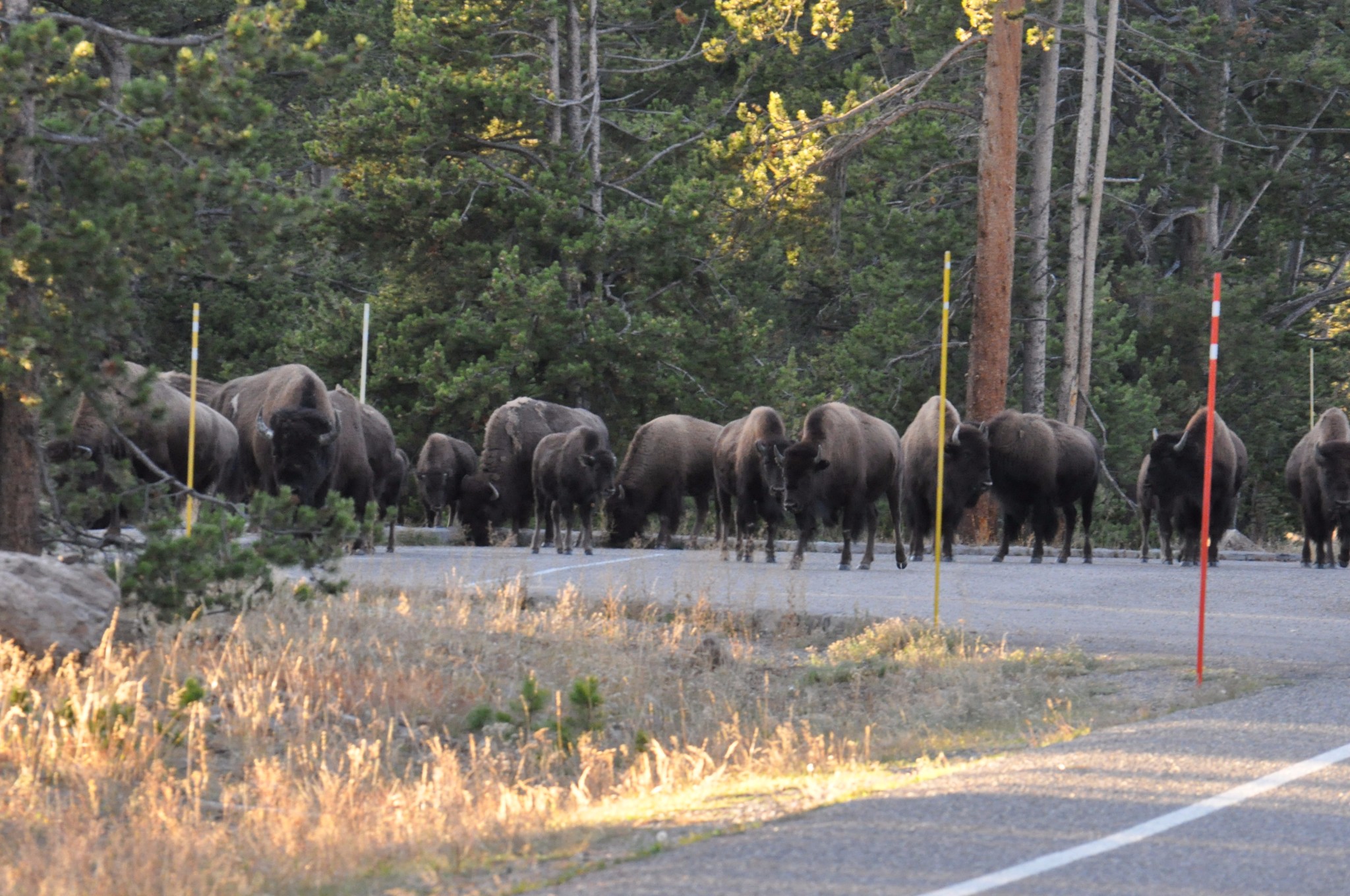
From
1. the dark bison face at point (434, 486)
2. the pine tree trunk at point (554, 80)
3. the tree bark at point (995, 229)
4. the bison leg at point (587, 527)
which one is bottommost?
the bison leg at point (587, 527)

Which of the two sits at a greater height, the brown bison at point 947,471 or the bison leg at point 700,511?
the brown bison at point 947,471

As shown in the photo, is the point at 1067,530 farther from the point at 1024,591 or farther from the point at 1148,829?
the point at 1148,829

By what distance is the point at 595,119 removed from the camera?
34.3 meters

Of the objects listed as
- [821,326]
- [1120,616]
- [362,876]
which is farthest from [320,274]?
[362,876]

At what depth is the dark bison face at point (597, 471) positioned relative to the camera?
23.8 metres

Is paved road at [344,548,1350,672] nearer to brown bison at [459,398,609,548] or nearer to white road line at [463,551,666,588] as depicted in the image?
white road line at [463,551,666,588]

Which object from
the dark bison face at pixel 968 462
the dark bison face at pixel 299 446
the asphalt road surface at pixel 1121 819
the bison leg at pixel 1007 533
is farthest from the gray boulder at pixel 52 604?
the bison leg at pixel 1007 533

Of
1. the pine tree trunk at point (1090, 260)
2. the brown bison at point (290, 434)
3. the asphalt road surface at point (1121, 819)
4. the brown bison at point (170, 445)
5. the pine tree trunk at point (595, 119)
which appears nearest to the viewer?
the asphalt road surface at point (1121, 819)

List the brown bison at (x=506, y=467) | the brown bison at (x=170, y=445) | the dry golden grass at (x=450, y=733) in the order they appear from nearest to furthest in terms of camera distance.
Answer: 1. the dry golden grass at (x=450, y=733)
2. the brown bison at (x=170, y=445)
3. the brown bison at (x=506, y=467)

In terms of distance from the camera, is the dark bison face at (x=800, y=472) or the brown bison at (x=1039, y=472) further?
the brown bison at (x=1039, y=472)

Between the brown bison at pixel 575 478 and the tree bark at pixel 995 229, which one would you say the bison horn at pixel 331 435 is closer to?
the brown bison at pixel 575 478

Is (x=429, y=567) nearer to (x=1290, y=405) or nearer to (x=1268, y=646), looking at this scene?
(x=1268, y=646)

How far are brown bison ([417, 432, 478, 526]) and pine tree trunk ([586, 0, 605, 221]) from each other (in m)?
7.68

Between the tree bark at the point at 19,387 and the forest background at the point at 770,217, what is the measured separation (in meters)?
15.4
